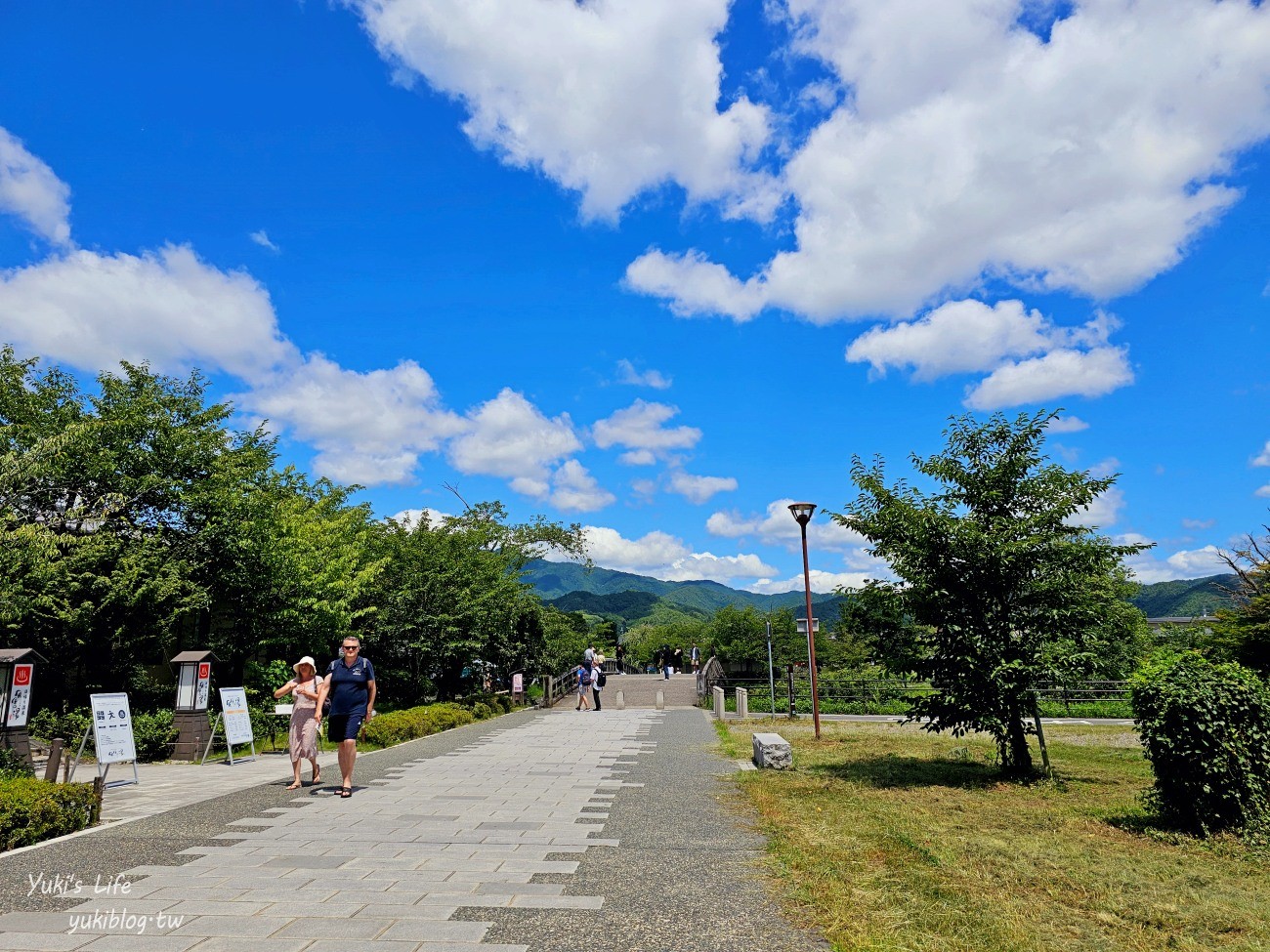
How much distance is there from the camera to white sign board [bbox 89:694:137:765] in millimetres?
9289

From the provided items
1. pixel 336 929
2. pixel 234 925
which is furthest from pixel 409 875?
pixel 234 925

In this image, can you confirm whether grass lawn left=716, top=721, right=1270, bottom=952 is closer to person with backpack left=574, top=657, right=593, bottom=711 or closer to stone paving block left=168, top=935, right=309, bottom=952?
stone paving block left=168, top=935, right=309, bottom=952

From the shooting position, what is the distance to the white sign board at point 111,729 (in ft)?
30.5

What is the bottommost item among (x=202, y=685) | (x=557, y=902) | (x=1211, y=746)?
(x=557, y=902)

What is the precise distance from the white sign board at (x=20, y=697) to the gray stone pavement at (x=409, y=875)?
1.63 m

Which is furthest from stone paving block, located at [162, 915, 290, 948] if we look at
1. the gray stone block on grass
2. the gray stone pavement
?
the gray stone block on grass

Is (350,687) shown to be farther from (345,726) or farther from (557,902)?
(557,902)

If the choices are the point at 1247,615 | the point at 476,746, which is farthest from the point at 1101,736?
the point at 476,746

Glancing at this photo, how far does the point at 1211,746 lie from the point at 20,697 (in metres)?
12.0

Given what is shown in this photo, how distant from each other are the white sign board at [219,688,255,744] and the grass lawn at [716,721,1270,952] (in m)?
7.72

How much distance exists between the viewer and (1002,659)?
9828 millimetres

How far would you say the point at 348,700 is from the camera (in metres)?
9.12

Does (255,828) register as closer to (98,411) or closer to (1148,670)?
(1148,670)

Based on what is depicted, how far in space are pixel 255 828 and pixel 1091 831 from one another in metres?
7.49
